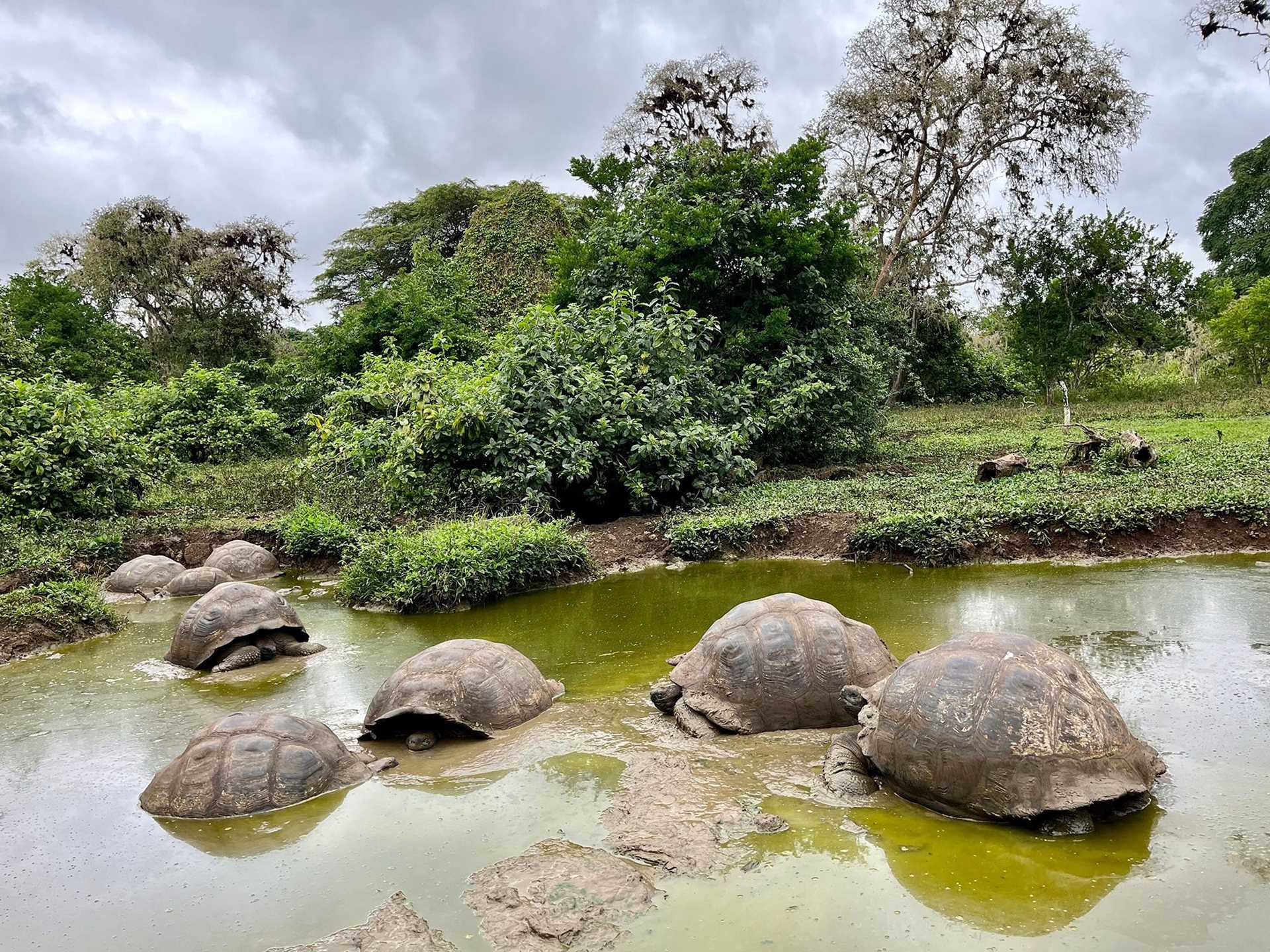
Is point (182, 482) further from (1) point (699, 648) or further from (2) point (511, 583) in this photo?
(1) point (699, 648)

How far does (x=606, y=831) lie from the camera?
400cm

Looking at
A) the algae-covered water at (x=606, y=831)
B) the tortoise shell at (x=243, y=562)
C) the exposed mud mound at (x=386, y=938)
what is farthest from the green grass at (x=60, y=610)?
the exposed mud mound at (x=386, y=938)

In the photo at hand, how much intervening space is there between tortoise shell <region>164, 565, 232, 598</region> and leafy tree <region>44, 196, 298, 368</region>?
65.6ft

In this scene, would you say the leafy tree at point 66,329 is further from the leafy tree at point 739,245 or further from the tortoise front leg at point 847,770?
the tortoise front leg at point 847,770

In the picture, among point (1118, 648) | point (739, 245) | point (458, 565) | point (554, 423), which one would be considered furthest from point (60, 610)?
point (739, 245)

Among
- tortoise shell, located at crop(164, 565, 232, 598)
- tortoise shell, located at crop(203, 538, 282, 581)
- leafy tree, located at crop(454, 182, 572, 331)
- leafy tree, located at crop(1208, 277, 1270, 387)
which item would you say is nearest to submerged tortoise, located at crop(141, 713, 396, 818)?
tortoise shell, located at crop(164, 565, 232, 598)

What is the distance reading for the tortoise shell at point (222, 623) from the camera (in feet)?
24.0

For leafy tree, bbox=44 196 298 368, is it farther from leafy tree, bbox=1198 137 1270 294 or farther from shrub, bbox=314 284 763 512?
leafy tree, bbox=1198 137 1270 294

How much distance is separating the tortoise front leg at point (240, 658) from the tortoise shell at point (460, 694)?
2.46 meters

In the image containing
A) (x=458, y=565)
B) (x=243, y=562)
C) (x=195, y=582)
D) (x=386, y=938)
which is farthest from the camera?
(x=243, y=562)

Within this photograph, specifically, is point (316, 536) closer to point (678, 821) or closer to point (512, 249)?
point (678, 821)

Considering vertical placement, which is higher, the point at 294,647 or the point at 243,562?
the point at 243,562

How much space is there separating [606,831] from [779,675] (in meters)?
1.52

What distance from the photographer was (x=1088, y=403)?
76.9 feet
